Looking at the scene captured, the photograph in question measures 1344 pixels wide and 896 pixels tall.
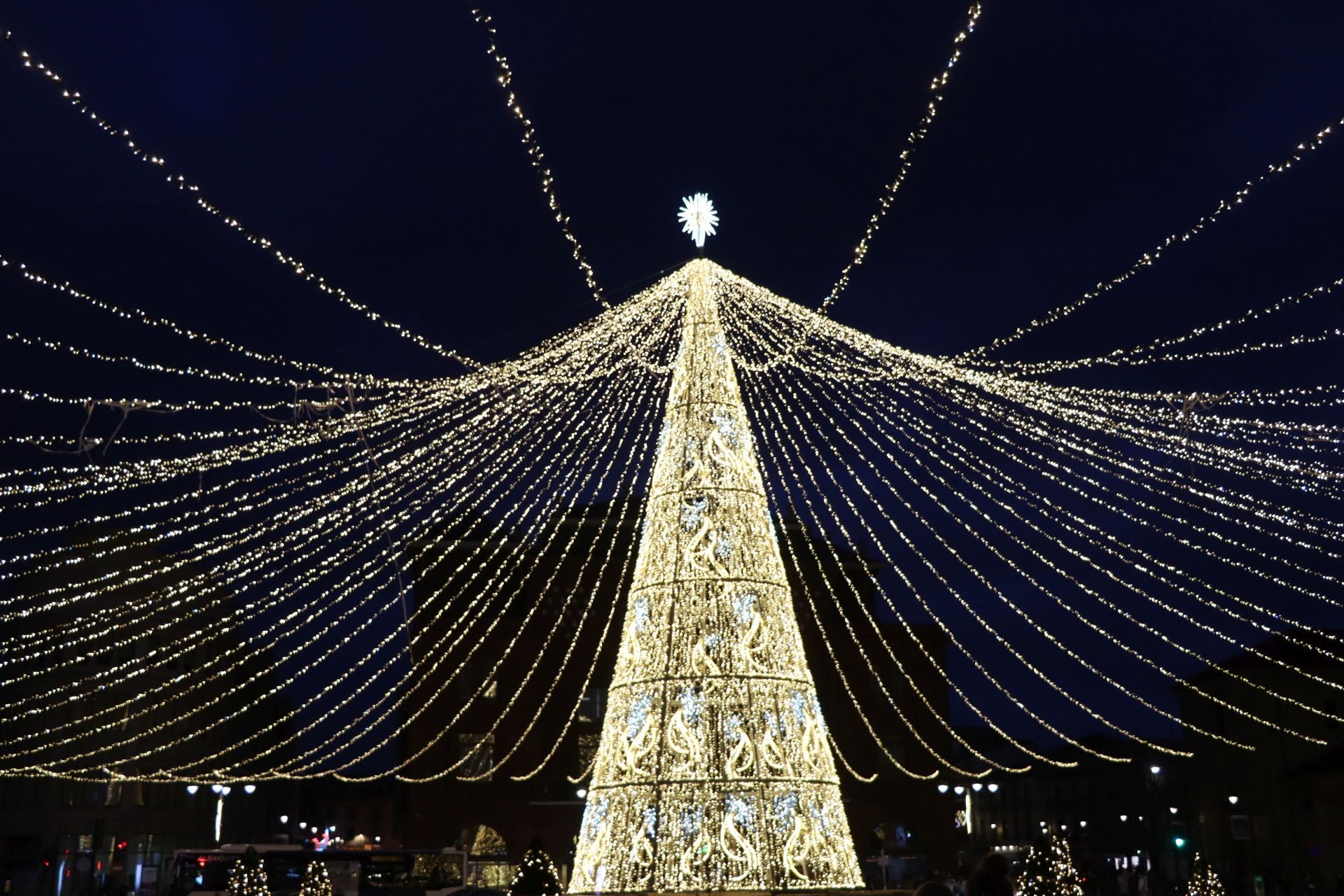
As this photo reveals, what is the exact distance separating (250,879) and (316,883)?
8.38 ft

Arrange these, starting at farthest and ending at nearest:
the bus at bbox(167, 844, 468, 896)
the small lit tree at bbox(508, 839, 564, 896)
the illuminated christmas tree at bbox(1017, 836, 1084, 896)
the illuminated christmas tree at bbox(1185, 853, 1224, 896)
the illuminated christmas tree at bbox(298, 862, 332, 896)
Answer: the bus at bbox(167, 844, 468, 896), the illuminated christmas tree at bbox(298, 862, 332, 896), the small lit tree at bbox(508, 839, 564, 896), the illuminated christmas tree at bbox(1185, 853, 1224, 896), the illuminated christmas tree at bbox(1017, 836, 1084, 896)

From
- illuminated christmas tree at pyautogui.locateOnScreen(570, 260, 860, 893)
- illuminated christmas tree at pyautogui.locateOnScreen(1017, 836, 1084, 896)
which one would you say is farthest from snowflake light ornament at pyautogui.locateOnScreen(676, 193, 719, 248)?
illuminated christmas tree at pyautogui.locateOnScreen(1017, 836, 1084, 896)

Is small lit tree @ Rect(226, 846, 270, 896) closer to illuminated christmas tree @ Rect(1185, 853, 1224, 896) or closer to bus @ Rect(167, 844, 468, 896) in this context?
bus @ Rect(167, 844, 468, 896)

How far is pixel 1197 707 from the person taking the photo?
158 ft

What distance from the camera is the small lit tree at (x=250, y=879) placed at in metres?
17.5

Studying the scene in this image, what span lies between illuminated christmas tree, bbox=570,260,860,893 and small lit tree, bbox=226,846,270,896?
6168 millimetres

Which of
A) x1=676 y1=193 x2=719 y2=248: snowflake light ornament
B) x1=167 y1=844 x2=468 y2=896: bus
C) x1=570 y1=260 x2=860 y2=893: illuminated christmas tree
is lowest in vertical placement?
x1=167 y1=844 x2=468 y2=896: bus

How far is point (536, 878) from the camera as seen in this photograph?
18.8m

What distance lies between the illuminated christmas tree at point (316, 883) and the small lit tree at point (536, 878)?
3.06 metres

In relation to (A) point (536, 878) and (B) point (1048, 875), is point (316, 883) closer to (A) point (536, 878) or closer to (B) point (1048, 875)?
(A) point (536, 878)

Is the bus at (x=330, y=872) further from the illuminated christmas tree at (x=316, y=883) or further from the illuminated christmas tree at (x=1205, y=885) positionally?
the illuminated christmas tree at (x=1205, y=885)

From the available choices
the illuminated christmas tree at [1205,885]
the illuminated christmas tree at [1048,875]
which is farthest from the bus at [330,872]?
the illuminated christmas tree at [1205,885]

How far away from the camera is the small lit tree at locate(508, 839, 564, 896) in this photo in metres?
18.7

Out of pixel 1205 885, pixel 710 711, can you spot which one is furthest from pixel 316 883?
pixel 1205 885
